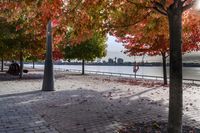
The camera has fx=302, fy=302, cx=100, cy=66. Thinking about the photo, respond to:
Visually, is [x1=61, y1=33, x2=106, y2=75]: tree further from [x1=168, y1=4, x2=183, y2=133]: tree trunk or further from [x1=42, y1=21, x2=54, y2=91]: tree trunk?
[x1=168, y1=4, x2=183, y2=133]: tree trunk

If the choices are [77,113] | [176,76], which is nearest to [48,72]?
[77,113]

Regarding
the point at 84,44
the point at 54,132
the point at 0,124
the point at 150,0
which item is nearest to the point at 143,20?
the point at 150,0

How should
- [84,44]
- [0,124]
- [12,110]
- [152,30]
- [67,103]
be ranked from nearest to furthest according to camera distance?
[0,124] < [152,30] < [12,110] < [67,103] < [84,44]

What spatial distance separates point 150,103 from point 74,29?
18.6 ft

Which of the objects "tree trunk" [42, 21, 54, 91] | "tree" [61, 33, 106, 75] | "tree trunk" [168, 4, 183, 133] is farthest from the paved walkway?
"tree" [61, 33, 106, 75]

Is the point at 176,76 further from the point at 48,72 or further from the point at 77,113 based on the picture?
the point at 48,72

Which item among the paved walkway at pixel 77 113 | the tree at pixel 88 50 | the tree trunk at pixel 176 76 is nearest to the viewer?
the tree trunk at pixel 176 76

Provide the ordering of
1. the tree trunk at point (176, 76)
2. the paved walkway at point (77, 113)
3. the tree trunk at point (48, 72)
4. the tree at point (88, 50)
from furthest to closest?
1. the tree at point (88, 50)
2. the tree trunk at point (48, 72)
3. the paved walkway at point (77, 113)
4. the tree trunk at point (176, 76)

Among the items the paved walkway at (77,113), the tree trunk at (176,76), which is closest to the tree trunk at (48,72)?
the paved walkway at (77,113)

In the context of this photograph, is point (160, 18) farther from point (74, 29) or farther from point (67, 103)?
point (67, 103)

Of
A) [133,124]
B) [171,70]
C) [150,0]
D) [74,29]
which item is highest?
[150,0]

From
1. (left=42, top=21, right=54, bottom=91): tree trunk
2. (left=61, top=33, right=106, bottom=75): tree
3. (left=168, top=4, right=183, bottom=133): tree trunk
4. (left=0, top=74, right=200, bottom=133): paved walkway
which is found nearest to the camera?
(left=168, top=4, right=183, bottom=133): tree trunk

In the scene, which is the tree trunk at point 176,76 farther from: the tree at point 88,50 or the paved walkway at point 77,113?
the tree at point 88,50

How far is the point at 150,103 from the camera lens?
1335cm
